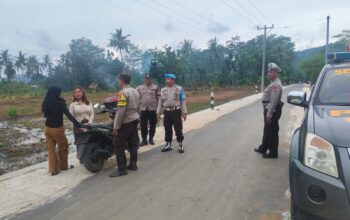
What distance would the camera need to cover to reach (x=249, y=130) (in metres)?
9.56

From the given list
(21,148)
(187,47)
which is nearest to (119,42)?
(187,47)

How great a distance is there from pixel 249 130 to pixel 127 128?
195 inches

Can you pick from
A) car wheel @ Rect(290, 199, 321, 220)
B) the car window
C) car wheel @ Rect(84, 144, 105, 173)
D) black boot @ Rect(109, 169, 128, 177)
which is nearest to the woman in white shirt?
car wheel @ Rect(84, 144, 105, 173)

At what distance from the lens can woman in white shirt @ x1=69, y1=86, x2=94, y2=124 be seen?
19.9ft

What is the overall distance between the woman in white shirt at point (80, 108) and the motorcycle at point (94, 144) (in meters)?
0.45

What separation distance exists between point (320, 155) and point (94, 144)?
400 centimetres

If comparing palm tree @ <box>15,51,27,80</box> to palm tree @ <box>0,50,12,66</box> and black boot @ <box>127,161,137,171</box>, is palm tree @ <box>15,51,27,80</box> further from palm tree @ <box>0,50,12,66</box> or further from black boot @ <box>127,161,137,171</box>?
black boot @ <box>127,161,137,171</box>

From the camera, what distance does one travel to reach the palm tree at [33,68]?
89875 millimetres

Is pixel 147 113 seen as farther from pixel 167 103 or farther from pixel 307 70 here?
pixel 307 70

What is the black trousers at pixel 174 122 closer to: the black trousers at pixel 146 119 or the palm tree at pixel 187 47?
the black trousers at pixel 146 119

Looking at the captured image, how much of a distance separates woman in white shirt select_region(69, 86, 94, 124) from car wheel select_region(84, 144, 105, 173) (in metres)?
0.64

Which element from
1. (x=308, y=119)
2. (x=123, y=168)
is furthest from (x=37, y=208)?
(x=308, y=119)

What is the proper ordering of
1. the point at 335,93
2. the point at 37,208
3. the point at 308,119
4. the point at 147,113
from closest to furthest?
the point at 308,119
the point at 335,93
the point at 37,208
the point at 147,113

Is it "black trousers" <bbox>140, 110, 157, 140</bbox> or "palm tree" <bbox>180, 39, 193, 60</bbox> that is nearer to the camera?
"black trousers" <bbox>140, 110, 157, 140</bbox>
